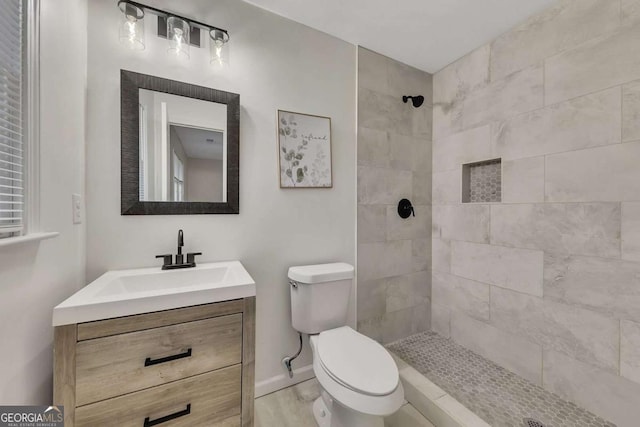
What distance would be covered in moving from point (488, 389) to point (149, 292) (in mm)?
1999

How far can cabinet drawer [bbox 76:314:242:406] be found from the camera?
2.86 feet

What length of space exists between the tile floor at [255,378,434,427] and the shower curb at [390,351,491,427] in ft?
0.17

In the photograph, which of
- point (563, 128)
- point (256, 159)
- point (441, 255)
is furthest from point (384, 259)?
point (563, 128)

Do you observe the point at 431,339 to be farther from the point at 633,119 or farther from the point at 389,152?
the point at 633,119

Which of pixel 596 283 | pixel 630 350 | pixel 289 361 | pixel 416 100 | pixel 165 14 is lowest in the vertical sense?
pixel 289 361

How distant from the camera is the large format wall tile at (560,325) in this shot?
135cm

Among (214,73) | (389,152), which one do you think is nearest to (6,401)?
(214,73)

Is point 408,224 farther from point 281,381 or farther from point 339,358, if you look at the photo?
point 281,381

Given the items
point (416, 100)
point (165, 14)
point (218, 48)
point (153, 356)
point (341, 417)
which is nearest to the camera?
point (153, 356)

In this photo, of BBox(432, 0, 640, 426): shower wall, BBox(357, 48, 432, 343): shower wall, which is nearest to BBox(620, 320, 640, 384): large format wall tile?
BBox(432, 0, 640, 426): shower wall

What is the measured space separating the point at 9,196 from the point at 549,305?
2.58m

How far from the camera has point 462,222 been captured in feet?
6.85

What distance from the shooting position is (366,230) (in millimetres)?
2002

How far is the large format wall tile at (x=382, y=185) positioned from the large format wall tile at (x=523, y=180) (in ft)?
2.23
